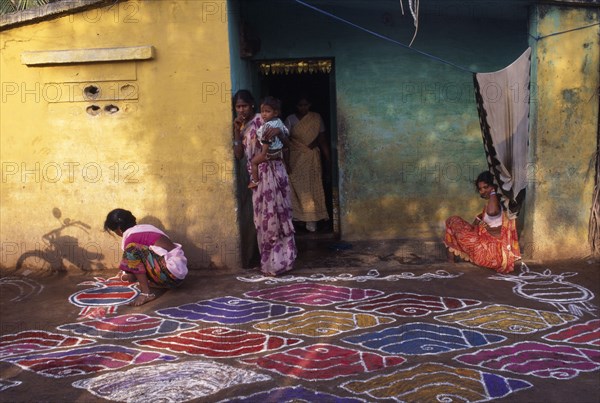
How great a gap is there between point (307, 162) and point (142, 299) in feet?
11.2

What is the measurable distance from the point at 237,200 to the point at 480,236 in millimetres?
2556

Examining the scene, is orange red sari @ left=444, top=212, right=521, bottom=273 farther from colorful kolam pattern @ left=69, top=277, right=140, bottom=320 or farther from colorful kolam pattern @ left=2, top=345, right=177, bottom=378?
colorful kolam pattern @ left=2, top=345, right=177, bottom=378

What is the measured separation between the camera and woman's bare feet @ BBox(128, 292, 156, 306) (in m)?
5.99

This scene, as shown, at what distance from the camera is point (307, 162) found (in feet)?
28.7

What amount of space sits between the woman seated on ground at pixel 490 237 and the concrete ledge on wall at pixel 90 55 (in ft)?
12.1

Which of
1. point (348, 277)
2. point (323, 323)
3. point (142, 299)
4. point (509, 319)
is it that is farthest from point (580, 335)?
point (142, 299)

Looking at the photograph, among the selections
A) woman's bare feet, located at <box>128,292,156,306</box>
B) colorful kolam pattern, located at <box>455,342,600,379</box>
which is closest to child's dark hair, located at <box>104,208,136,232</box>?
woman's bare feet, located at <box>128,292,156,306</box>

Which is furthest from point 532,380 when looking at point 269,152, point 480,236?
point 269,152

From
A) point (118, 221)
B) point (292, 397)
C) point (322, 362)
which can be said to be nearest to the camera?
point (292, 397)

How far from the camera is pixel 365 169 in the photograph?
336 inches

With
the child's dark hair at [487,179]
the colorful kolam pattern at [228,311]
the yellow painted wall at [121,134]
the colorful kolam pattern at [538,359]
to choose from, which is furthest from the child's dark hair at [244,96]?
the colorful kolam pattern at [538,359]

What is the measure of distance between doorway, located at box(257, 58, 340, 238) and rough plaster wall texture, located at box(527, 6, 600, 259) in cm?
264

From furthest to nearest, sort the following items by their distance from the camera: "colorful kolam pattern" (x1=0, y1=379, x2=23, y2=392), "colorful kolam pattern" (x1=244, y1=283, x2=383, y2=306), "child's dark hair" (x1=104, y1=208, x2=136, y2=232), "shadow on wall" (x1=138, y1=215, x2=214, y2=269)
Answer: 1. "shadow on wall" (x1=138, y1=215, x2=214, y2=269)
2. "child's dark hair" (x1=104, y1=208, x2=136, y2=232)
3. "colorful kolam pattern" (x1=244, y1=283, x2=383, y2=306)
4. "colorful kolam pattern" (x1=0, y1=379, x2=23, y2=392)

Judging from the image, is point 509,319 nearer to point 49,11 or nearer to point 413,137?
point 413,137
